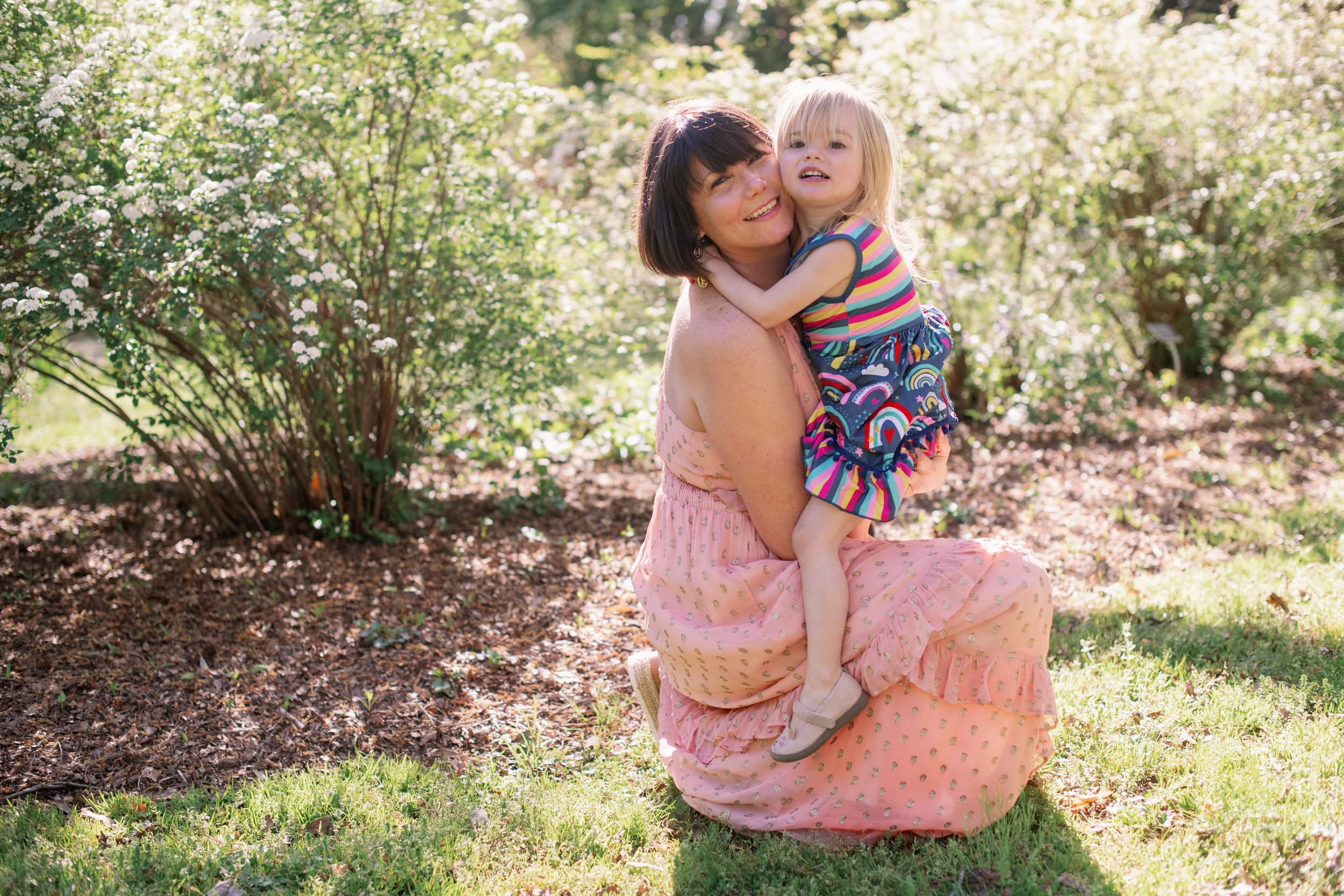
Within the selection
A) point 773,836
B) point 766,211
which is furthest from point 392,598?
point 766,211

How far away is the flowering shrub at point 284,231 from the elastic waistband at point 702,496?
1721mm

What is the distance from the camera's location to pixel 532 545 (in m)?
4.88

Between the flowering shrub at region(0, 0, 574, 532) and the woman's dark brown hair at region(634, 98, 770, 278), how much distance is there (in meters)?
1.75

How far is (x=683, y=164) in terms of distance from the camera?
2.43 metres

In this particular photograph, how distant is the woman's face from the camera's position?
246cm

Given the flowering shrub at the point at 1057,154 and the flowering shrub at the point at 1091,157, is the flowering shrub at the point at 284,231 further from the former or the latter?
the flowering shrub at the point at 1091,157

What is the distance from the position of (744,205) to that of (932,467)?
0.84 metres

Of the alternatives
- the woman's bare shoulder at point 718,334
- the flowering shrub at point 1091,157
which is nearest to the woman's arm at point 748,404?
the woman's bare shoulder at point 718,334

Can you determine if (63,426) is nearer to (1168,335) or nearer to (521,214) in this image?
(521,214)

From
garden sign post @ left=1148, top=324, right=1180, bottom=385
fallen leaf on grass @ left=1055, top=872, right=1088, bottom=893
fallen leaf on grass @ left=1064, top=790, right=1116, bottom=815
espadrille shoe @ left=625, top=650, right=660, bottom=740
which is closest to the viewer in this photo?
fallen leaf on grass @ left=1055, top=872, right=1088, bottom=893

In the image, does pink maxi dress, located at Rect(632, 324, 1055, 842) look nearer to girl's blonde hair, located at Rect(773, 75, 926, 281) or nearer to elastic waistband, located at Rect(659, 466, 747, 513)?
elastic waistband, located at Rect(659, 466, 747, 513)

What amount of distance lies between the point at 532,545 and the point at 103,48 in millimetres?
2604

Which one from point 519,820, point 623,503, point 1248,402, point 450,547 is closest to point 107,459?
point 450,547

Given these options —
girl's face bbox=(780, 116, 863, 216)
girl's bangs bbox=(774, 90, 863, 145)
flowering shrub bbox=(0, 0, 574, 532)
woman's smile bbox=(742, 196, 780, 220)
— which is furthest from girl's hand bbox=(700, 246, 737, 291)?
flowering shrub bbox=(0, 0, 574, 532)
